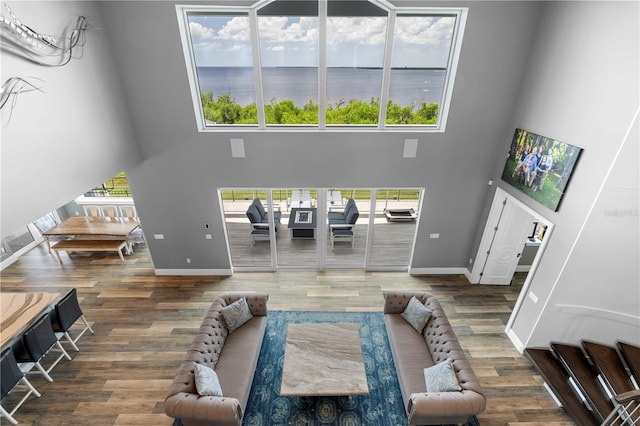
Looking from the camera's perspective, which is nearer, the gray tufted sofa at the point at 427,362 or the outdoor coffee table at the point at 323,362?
the gray tufted sofa at the point at 427,362

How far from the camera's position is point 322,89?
5445 mm

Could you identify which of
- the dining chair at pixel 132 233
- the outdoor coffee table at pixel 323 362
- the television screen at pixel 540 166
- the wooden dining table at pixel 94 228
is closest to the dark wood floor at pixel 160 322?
the dining chair at pixel 132 233

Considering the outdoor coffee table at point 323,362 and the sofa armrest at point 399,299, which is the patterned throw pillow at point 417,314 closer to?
the sofa armrest at point 399,299

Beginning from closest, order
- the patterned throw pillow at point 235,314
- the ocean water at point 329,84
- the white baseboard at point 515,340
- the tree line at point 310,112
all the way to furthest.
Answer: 1. the patterned throw pillow at point 235,314
2. the white baseboard at point 515,340
3. the ocean water at point 329,84
4. the tree line at point 310,112

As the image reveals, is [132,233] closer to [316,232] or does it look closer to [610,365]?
[316,232]

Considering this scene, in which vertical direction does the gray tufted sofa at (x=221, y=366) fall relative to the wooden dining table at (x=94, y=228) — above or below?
below

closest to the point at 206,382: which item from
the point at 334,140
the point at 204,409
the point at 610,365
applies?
the point at 204,409

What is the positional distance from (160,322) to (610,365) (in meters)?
7.23

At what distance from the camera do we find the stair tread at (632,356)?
12.1 feet

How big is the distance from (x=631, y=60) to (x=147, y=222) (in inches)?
322

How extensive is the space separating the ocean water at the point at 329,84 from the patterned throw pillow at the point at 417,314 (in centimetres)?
369

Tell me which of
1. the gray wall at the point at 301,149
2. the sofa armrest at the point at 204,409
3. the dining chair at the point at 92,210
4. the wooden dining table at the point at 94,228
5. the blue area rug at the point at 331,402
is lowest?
the blue area rug at the point at 331,402

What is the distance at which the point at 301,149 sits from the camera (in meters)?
5.81

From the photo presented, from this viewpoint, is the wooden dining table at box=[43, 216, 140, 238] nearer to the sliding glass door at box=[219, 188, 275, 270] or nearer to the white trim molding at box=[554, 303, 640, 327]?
the sliding glass door at box=[219, 188, 275, 270]
